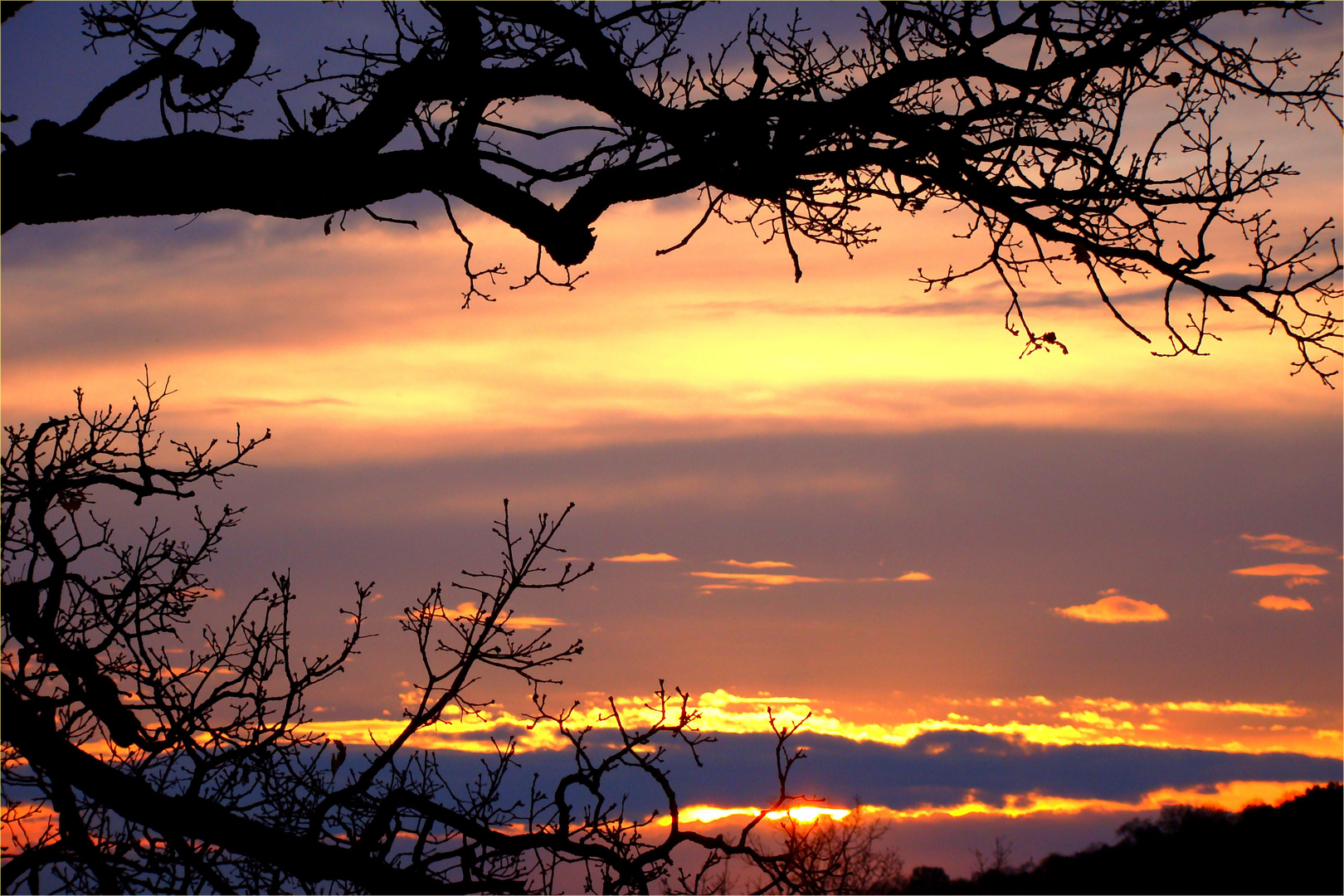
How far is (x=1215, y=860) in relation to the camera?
16297mm

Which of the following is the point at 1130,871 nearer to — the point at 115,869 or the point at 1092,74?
the point at 1092,74

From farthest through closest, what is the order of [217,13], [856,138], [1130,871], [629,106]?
[1130,871] → [217,13] → [629,106] → [856,138]

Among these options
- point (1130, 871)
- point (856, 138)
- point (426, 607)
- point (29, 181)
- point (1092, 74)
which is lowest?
point (1130, 871)

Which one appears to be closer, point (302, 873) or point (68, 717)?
point (302, 873)

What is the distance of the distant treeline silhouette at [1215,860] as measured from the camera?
1436 cm

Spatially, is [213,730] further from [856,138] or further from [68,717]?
[856,138]

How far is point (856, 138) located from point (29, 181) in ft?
16.7

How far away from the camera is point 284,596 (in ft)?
23.6

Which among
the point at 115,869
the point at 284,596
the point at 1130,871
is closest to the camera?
the point at 115,869

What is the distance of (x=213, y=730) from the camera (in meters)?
6.54

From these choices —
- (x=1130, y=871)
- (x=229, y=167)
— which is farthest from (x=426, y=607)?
(x=1130, y=871)

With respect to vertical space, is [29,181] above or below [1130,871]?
above

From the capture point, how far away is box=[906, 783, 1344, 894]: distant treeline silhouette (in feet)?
47.1

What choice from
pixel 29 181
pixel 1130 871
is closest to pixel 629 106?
pixel 29 181
